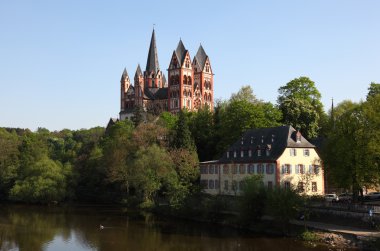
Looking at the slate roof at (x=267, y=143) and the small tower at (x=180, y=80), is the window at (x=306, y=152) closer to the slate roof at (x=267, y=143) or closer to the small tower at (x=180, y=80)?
the slate roof at (x=267, y=143)

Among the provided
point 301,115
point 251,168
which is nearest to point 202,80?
point 301,115

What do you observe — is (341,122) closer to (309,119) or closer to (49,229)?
(309,119)

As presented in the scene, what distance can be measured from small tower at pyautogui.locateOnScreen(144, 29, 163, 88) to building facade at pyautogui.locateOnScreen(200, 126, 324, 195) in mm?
78580

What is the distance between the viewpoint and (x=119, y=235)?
48938 mm

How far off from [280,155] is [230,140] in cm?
2015

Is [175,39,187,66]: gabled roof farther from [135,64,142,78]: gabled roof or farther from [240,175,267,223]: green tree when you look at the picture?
[240,175,267,223]: green tree

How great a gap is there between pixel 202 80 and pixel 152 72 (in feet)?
57.8

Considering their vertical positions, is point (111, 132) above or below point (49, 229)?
above

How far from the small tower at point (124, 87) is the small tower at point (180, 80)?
19.9m

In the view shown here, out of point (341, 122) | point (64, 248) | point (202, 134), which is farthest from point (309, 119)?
point (64, 248)

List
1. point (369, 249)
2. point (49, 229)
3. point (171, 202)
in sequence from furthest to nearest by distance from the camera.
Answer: point (171, 202) < point (49, 229) < point (369, 249)

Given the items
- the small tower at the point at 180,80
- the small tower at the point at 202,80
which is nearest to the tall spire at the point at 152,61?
the small tower at the point at 180,80

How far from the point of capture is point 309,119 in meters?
77.5

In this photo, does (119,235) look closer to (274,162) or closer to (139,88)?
(274,162)
